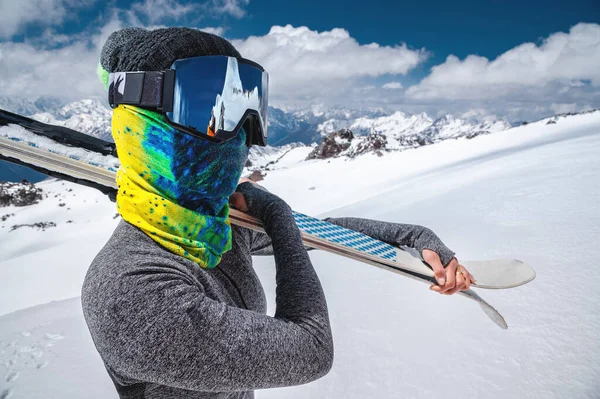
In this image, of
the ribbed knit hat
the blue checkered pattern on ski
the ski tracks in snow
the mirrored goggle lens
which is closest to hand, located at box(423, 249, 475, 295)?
the blue checkered pattern on ski

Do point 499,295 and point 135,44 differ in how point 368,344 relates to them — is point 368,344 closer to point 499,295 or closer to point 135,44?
point 499,295

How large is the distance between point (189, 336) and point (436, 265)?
137 cm

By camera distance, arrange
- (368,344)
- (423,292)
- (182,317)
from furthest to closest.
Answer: (423,292) < (368,344) < (182,317)

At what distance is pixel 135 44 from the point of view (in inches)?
43.4

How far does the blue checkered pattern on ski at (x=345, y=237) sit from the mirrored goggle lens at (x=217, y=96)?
0.69 meters

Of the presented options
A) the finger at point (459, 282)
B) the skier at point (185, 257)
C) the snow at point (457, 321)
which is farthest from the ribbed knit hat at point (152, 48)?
the snow at point (457, 321)

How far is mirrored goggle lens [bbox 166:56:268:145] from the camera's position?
109cm

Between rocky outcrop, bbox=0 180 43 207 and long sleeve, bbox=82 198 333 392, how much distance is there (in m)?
33.6

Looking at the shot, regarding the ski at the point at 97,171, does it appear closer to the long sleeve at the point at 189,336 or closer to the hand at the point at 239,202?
the hand at the point at 239,202

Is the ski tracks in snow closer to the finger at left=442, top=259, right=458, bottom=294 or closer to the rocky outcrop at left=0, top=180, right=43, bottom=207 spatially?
the finger at left=442, top=259, right=458, bottom=294

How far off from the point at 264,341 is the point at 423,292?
9.60 feet

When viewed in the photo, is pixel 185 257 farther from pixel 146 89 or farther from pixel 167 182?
pixel 146 89

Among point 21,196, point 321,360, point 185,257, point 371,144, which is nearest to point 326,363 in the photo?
point 321,360

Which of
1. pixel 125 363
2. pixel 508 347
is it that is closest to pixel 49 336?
pixel 125 363
